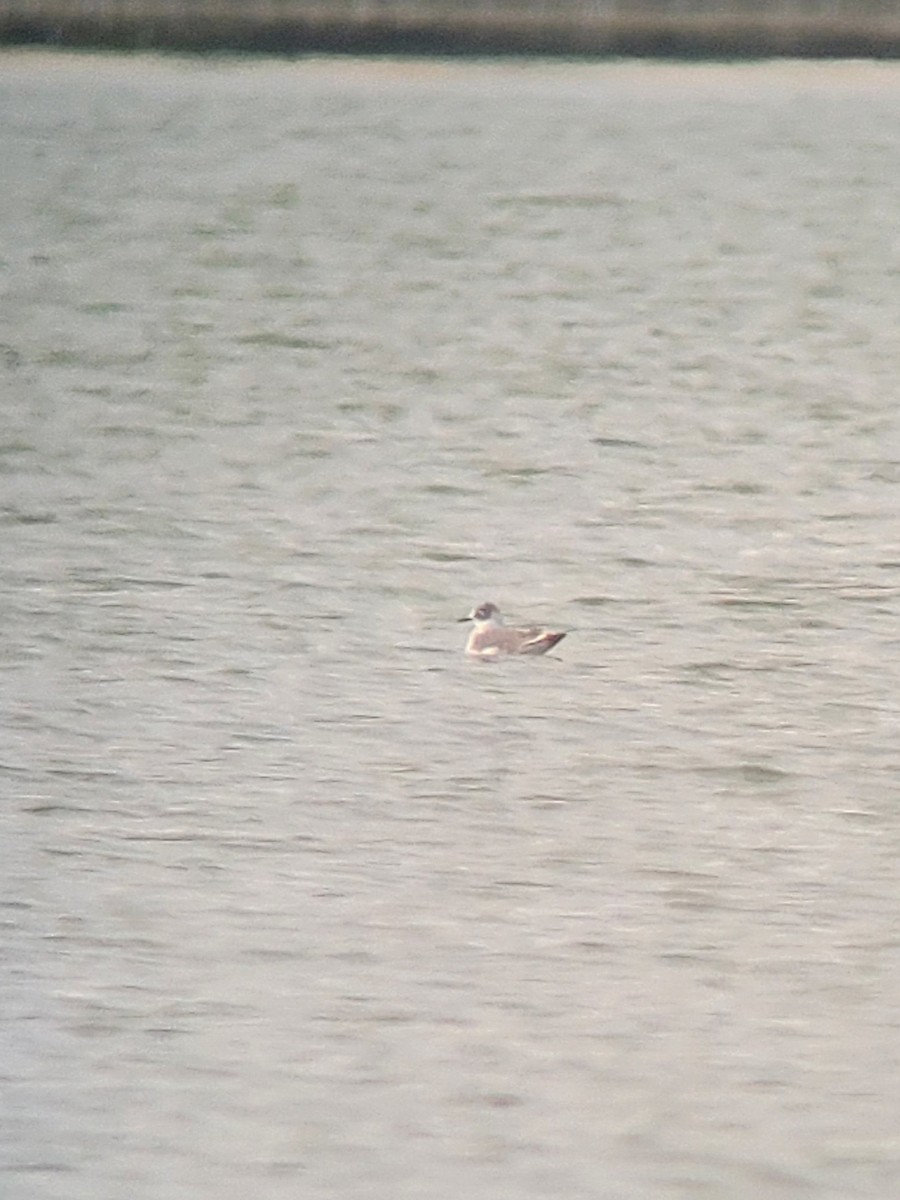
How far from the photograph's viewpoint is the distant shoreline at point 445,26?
66.4 ft

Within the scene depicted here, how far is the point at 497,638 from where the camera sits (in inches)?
232

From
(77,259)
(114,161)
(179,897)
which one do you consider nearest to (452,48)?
(114,161)

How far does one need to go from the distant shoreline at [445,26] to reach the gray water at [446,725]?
824 centimetres

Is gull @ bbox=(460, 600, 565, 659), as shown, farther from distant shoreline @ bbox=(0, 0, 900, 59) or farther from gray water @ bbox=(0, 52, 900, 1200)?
distant shoreline @ bbox=(0, 0, 900, 59)

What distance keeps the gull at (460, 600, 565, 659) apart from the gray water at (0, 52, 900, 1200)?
2.0 inches

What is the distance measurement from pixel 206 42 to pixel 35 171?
6.17 meters

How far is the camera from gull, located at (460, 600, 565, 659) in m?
5.87

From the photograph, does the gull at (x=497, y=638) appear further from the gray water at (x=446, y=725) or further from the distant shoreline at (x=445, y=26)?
the distant shoreline at (x=445, y=26)

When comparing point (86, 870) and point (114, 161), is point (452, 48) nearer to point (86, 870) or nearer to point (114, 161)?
point (114, 161)

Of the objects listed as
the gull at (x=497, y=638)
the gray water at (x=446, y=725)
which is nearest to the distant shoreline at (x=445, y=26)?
the gray water at (x=446, y=725)

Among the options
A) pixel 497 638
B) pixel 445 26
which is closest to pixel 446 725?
pixel 497 638

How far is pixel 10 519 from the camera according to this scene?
23.6 feet

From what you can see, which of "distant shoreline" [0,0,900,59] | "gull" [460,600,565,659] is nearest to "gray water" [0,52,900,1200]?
"gull" [460,600,565,659]

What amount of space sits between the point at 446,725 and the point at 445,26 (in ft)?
51.1
